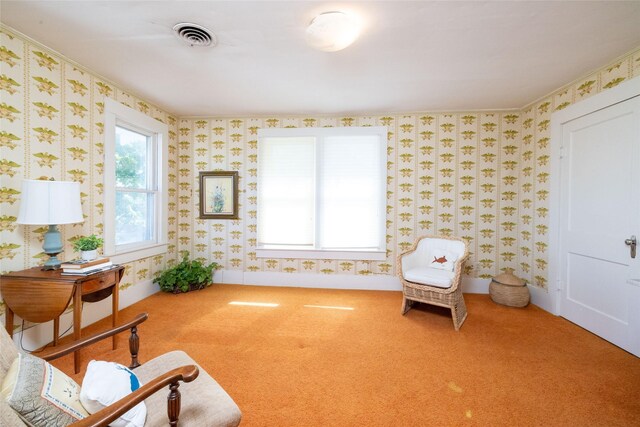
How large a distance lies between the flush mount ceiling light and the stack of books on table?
2.39 m

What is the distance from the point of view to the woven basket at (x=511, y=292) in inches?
123

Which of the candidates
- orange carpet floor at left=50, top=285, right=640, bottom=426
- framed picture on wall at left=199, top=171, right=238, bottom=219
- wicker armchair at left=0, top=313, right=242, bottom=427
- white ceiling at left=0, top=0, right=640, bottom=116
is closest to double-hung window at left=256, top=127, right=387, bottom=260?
framed picture on wall at left=199, top=171, right=238, bottom=219

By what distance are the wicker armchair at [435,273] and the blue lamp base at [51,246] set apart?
3091 millimetres

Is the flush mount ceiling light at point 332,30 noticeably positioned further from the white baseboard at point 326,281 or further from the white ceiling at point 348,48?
the white baseboard at point 326,281

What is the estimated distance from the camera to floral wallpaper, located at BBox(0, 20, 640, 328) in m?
2.49

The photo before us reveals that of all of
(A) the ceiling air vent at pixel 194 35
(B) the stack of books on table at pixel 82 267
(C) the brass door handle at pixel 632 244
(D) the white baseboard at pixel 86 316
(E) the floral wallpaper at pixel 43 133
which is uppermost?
(A) the ceiling air vent at pixel 194 35

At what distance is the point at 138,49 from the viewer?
2.26 meters

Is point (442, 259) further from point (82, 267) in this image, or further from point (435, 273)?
point (82, 267)

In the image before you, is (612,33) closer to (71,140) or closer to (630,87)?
(630,87)

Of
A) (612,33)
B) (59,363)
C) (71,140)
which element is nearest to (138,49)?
(71,140)

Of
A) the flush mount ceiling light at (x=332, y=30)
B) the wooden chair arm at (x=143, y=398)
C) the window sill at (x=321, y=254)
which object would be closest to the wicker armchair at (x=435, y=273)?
the window sill at (x=321, y=254)

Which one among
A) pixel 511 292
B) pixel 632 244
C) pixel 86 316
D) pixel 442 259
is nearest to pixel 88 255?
pixel 86 316

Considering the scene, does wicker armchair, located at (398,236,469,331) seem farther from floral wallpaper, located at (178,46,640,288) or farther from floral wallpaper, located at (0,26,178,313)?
floral wallpaper, located at (0,26,178,313)

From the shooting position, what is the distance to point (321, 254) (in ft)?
12.7
